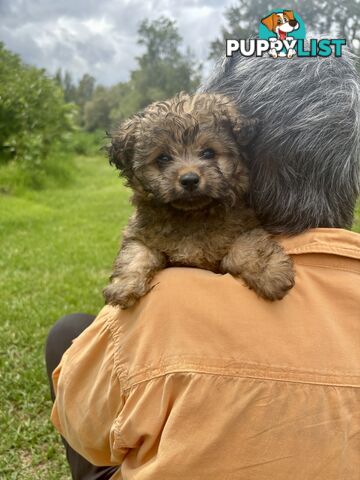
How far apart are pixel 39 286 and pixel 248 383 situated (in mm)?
5583

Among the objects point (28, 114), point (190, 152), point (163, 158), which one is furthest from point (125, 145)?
point (28, 114)

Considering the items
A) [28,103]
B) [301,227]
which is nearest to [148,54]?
[28,103]

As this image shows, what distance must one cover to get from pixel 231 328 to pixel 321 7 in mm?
1650

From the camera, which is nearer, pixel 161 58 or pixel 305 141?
pixel 305 141

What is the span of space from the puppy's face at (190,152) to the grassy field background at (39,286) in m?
2.37

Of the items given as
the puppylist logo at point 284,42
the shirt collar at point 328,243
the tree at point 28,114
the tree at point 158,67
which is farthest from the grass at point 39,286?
the tree at point 158,67

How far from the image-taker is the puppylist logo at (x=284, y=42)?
2.07m

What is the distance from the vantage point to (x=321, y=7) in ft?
8.11

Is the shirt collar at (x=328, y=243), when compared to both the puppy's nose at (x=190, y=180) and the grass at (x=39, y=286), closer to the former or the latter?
the puppy's nose at (x=190, y=180)

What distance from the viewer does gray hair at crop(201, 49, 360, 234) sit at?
1.91 meters

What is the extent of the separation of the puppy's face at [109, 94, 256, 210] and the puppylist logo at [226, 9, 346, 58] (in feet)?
0.72

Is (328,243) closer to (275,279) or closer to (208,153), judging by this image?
(275,279)

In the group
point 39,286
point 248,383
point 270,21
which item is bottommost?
point 39,286

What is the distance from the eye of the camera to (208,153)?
7.56ft
